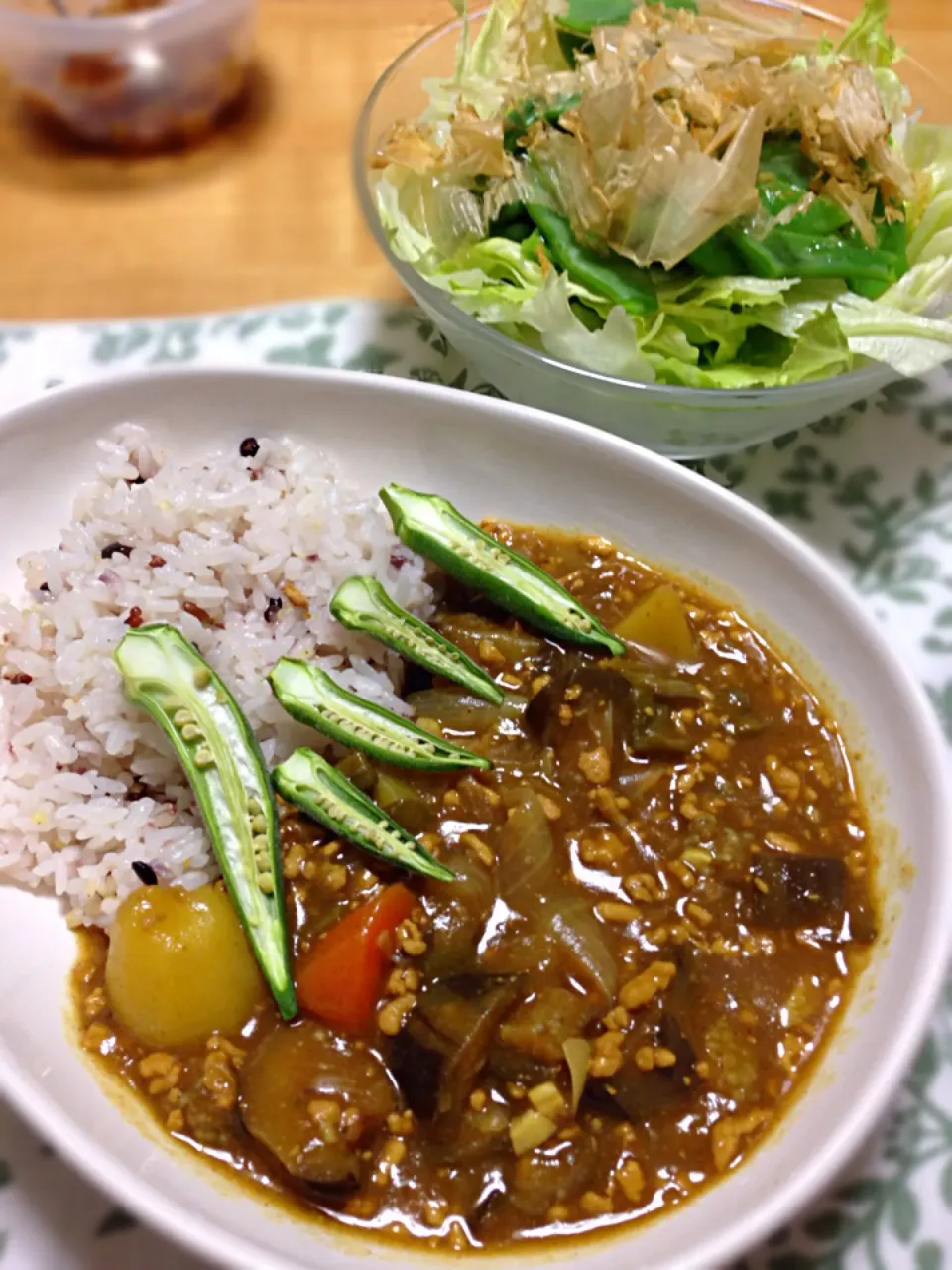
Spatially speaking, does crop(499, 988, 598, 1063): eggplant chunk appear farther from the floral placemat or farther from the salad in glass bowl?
the salad in glass bowl

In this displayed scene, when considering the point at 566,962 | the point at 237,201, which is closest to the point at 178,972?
the point at 566,962

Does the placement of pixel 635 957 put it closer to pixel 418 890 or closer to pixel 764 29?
pixel 418 890

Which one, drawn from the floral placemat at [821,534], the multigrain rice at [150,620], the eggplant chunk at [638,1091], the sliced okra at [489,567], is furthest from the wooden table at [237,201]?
the eggplant chunk at [638,1091]

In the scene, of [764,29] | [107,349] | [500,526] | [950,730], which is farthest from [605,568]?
[764,29]

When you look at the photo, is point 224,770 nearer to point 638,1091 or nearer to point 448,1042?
point 448,1042

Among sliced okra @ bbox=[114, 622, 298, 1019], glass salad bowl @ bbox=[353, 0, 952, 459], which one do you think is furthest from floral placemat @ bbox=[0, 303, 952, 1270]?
sliced okra @ bbox=[114, 622, 298, 1019]

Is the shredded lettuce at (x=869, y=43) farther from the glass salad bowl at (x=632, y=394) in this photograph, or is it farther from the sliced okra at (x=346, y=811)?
the sliced okra at (x=346, y=811)
